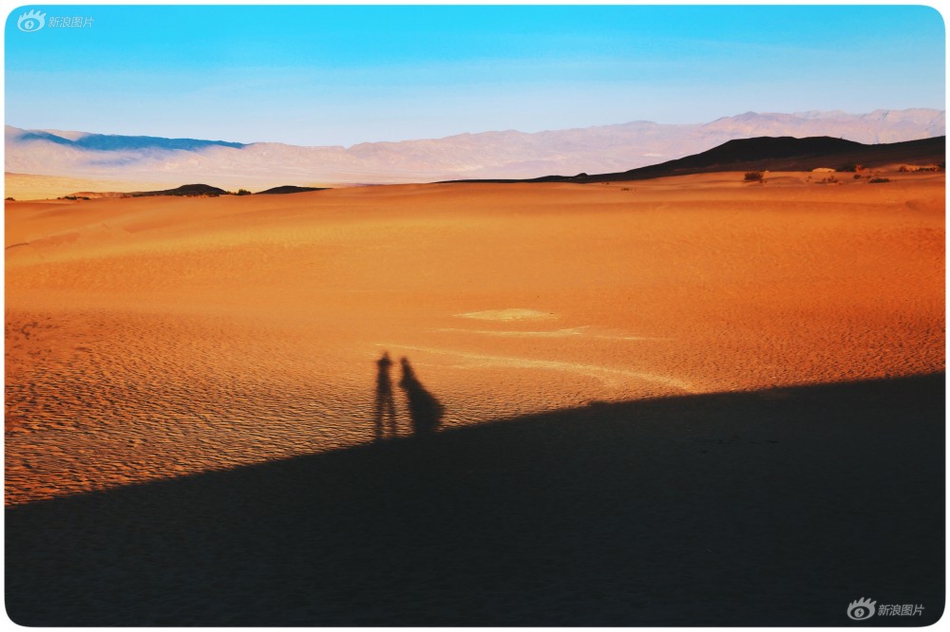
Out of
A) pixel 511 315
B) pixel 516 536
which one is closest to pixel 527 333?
pixel 511 315

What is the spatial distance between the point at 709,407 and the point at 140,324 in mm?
9148

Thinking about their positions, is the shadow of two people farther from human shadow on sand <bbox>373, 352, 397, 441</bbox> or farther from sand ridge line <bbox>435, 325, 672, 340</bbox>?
sand ridge line <bbox>435, 325, 672, 340</bbox>

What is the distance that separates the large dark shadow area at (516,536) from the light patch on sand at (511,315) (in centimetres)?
741

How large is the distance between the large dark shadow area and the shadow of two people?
1.33 feet

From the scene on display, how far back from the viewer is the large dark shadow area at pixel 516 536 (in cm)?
454

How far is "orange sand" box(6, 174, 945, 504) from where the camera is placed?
8.43 metres

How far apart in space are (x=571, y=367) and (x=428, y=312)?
552 cm

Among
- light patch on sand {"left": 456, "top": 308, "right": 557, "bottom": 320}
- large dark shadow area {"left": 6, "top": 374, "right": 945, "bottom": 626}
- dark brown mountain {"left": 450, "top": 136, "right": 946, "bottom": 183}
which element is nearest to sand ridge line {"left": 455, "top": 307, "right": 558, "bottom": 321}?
light patch on sand {"left": 456, "top": 308, "right": 557, "bottom": 320}

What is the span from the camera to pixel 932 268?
19094mm

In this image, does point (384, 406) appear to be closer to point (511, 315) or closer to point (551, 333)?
point (551, 333)

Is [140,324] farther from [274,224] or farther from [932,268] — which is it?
[932,268]

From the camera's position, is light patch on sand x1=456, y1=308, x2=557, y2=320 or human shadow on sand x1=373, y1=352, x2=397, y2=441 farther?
light patch on sand x1=456, y1=308, x2=557, y2=320

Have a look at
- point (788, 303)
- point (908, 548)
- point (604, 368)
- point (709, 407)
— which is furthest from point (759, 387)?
point (788, 303)

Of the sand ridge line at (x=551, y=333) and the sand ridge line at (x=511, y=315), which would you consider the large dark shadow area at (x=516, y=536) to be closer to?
the sand ridge line at (x=551, y=333)
